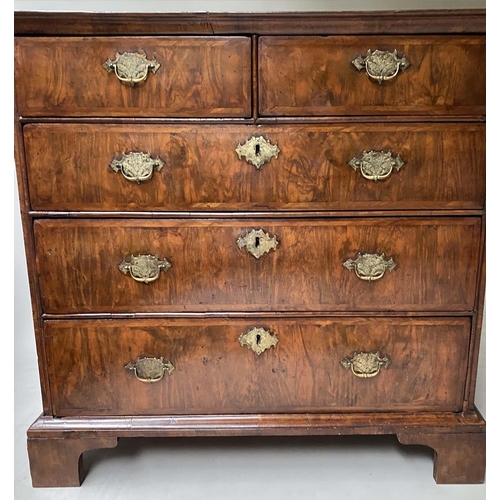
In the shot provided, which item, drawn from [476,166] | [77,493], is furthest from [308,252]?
[77,493]

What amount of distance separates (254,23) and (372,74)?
0.30 m

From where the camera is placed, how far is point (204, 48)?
1.21 m

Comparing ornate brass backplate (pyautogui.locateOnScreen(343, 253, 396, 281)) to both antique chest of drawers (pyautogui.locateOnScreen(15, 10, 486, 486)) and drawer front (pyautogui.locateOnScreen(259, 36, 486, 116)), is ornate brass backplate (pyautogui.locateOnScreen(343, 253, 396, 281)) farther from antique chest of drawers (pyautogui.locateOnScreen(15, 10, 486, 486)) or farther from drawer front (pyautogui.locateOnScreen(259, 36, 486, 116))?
drawer front (pyautogui.locateOnScreen(259, 36, 486, 116))

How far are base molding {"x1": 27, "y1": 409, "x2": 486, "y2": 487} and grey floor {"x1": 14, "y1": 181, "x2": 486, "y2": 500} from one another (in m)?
0.10

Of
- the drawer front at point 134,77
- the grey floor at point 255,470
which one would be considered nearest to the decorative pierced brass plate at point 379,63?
the drawer front at point 134,77

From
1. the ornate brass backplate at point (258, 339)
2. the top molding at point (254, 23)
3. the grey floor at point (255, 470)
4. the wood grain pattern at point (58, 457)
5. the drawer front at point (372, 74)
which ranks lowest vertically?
the grey floor at point (255, 470)

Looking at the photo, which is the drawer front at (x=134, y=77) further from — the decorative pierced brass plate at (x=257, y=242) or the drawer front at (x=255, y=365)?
the drawer front at (x=255, y=365)

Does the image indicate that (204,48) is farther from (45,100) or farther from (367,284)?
(367,284)

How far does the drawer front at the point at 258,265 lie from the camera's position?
1.30 meters

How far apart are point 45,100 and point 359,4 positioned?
1.14m

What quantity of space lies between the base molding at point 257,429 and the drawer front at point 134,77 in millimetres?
805

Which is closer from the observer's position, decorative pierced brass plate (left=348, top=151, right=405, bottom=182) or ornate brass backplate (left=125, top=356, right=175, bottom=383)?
decorative pierced brass plate (left=348, top=151, right=405, bottom=182)

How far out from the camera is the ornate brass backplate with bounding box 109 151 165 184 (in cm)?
125

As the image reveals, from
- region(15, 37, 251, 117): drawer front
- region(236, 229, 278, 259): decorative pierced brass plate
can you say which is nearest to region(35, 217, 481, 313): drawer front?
region(236, 229, 278, 259): decorative pierced brass plate
